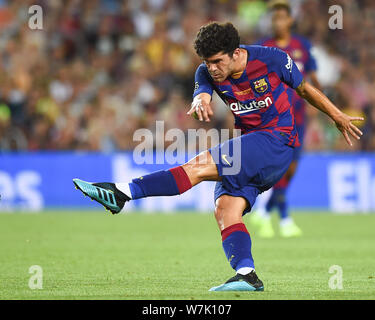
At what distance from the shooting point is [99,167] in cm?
1539

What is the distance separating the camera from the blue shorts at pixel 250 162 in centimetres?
587

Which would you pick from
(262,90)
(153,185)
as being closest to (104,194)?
(153,185)

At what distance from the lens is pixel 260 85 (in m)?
6.06

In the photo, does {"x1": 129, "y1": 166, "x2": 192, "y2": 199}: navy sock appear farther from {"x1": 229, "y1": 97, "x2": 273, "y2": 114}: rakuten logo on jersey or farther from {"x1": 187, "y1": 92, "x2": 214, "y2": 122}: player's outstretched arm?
{"x1": 229, "y1": 97, "x2": 273, "y2": 114}: rakuten logo on jersey

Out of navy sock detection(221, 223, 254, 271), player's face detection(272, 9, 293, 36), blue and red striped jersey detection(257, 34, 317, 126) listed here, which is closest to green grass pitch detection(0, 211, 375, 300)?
navy sock detection(221, 223, 254, 271)

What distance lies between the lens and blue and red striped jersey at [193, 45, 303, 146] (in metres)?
6.06

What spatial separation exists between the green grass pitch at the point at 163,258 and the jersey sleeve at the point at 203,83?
148 cm

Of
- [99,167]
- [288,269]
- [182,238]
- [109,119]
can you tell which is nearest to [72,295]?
[288,269]

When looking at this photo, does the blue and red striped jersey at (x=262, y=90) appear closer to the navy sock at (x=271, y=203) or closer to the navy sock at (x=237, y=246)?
the navy sock at (x=237, y=246)

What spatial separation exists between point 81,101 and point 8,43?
2381mm

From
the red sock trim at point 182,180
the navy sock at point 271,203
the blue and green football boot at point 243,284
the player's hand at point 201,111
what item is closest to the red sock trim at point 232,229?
the blue and green football boot at point 243,284

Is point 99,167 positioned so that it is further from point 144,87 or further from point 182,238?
point 182,238

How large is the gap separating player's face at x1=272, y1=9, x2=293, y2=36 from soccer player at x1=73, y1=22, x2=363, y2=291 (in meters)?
4.05

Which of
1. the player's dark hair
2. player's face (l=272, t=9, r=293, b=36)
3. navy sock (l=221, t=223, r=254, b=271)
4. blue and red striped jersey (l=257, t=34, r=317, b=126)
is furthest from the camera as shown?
blue and red striped jersey (l=257, t=34, r=317, b=126)
